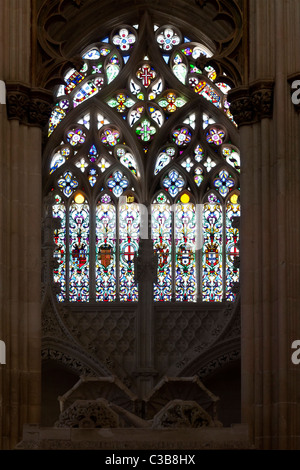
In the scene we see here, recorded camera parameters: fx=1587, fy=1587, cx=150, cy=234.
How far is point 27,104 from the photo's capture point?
20.7 m

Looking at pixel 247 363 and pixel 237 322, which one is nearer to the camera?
pixel 247 363

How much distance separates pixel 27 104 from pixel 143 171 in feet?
19.3

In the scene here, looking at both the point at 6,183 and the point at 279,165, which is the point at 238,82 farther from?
the point at 6,183

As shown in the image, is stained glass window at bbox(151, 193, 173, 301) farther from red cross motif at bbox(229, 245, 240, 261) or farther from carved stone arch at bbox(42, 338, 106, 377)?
carved stone arch at bbox(42, 338, 106, 377)

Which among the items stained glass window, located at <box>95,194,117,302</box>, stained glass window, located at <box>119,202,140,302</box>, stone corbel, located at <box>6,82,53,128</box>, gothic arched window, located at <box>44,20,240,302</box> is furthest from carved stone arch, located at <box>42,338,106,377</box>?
stone corbel, located at <box>6,82,53,128</box>

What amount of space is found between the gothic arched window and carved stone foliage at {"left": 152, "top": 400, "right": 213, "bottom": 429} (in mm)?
7064

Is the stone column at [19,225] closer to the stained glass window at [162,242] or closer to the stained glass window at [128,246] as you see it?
the stained glass window at [128,246]

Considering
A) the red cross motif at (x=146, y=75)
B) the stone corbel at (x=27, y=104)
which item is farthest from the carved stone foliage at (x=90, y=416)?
the red cross motif at (x=146, y=75)

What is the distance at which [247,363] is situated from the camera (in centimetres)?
2008

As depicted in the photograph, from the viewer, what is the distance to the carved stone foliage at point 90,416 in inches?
715

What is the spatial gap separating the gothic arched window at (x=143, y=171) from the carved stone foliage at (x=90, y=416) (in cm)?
744

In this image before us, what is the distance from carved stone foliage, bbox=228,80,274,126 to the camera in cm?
2055

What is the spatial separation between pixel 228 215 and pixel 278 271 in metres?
6.45

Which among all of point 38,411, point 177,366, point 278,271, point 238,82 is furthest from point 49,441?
point 177,366
